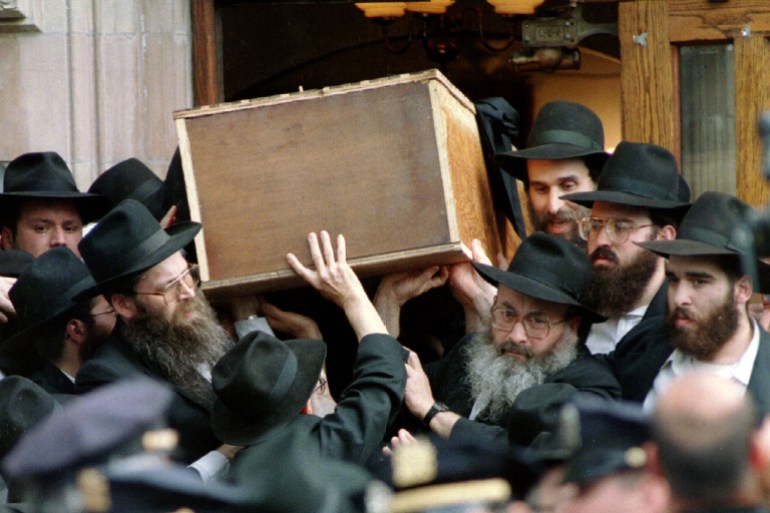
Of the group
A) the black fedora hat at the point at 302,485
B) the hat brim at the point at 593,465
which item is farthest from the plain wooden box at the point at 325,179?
→ the hat brim at the point at 593,465

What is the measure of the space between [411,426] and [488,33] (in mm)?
5241

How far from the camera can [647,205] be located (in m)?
7.49

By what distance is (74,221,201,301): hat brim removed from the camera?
23.1 ft

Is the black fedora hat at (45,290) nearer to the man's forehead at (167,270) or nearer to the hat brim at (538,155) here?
the man's forehead at (167,270)

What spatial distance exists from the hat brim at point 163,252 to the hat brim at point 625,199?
1.49m

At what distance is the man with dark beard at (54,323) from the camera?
24.5 feet

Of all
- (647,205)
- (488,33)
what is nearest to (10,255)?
(647,205)

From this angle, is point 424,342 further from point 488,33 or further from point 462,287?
point 488,33

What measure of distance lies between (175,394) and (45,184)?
1705 millimetres

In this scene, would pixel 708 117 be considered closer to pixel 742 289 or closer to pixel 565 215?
pixel 565 215

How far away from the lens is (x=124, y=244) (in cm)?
717

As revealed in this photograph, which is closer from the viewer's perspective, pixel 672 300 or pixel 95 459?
pixel 95 459

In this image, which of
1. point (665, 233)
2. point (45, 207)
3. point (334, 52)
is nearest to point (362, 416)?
point (665, 233)

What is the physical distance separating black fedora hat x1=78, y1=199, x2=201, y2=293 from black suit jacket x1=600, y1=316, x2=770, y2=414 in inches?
63.7
